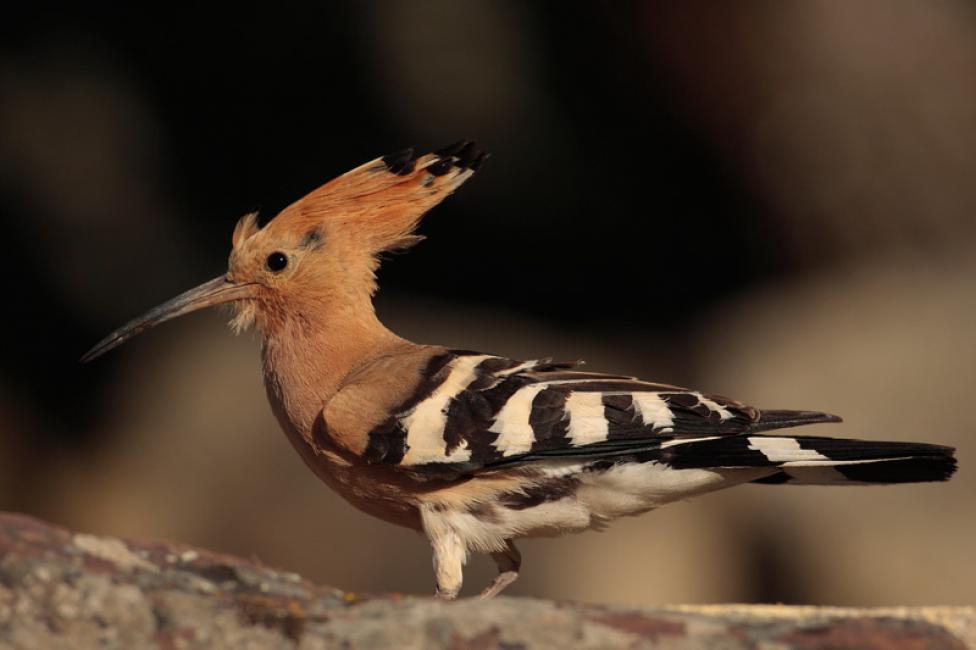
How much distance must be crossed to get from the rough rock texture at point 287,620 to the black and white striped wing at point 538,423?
2.44 ft

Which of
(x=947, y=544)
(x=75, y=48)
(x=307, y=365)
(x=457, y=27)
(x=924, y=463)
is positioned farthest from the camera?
(x=75, y=48)

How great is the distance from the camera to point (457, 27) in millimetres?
6016

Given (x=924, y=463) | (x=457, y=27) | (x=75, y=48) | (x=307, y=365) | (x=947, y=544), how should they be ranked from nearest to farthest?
(x=924, y=463), (x=307, y=365), (x=947, y=544), (x=457, y=27), (x=75, y=48)

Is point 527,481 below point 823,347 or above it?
below

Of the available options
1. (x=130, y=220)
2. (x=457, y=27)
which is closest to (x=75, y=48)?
(x=130, y=220)

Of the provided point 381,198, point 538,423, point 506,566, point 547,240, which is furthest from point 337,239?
point 547,240

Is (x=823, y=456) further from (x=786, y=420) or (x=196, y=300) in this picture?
(x=196, y=300)

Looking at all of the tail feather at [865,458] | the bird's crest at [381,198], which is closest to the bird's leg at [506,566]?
the tail feather at [865,458]

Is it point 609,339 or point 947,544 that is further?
point 609,339

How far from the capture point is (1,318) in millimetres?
6742

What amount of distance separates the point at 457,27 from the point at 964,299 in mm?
2370

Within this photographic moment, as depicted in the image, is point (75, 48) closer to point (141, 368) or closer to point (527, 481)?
point (141, 368)

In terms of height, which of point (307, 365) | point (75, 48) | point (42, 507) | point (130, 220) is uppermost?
point (75, 48)

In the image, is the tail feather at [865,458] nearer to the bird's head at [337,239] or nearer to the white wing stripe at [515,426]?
the white wing stripe at [515,426]
